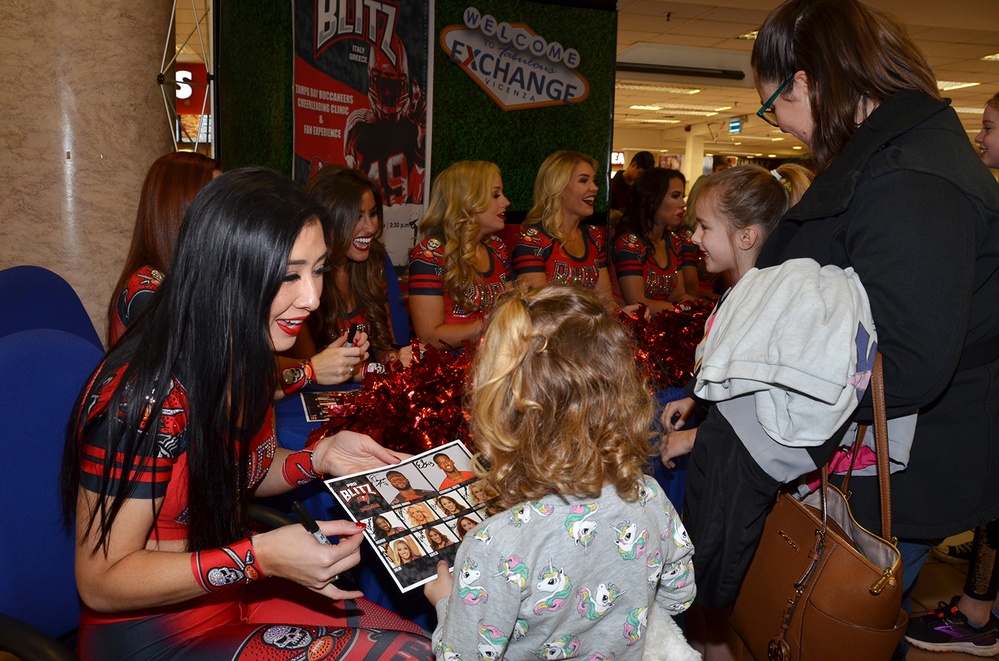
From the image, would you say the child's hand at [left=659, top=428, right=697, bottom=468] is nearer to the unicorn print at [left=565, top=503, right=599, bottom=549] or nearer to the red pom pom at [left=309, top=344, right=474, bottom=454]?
the red pom pom at [left=309, top=344, right=474, bottom=454]

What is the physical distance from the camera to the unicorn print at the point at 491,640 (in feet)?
3.68

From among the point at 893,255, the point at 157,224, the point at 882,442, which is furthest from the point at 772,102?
A: the point at 157,224

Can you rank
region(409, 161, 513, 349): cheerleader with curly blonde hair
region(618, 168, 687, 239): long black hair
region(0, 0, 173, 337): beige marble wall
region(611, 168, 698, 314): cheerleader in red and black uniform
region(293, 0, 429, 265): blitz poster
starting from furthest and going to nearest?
1. region(618, 168, 687, 239): long black hair
2. region(611, 168, 698, 314): cheerleader in red and black uniform
3. region(293, 0, 429, 265): blitz poster
4. region(409, 161, 513, 349): cheerleader with curly blonde hair
5. region(0, 0, 173, 337): beige marble wall

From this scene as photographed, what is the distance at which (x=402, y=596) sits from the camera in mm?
1972

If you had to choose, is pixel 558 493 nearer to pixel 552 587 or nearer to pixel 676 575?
pixel 552 587

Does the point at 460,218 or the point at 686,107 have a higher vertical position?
the point at 686,107

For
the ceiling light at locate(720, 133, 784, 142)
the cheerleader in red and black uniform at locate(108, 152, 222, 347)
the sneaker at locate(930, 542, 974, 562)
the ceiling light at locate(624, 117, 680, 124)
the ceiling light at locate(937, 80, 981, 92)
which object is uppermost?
the ceiling light at locate(624, 117, 680, 124)

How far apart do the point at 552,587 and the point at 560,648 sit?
143 mm

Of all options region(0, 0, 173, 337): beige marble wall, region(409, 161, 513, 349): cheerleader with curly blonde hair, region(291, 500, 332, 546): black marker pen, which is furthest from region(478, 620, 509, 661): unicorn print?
region(0, 0, 173, 337): beige marble wall

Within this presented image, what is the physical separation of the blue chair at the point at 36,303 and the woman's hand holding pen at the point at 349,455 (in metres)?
0.79

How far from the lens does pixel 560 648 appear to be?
121cm

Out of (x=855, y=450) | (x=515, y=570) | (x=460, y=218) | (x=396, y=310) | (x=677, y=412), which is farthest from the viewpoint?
(x=460, y=218)

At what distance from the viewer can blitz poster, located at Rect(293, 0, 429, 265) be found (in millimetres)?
3789

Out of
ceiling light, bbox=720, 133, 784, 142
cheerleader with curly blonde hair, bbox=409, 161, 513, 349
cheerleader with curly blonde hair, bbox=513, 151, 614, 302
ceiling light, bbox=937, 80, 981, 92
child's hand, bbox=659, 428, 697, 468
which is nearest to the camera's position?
child's hand, bbox=659, 428, 697, 468
